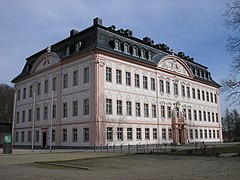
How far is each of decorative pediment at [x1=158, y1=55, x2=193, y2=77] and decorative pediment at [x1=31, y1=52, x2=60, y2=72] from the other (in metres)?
14.7

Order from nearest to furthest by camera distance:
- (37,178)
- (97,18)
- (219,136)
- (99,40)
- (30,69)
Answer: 1. (37,178)
2. (99,40)
3. (97,18)
4. (30,69)
5. (219,136)

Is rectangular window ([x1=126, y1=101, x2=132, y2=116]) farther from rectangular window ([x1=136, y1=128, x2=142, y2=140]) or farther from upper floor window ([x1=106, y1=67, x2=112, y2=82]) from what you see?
upper floor window ([x1=106, y1=67, x2=112, y2=82])

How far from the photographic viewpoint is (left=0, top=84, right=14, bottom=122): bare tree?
222ft

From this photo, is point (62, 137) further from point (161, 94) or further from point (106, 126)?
point (161, 94)

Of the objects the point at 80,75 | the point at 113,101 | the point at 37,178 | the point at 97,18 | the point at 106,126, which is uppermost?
the point at 97,18

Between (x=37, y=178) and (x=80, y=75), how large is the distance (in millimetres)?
25387

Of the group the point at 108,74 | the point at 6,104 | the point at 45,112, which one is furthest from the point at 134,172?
the point at 6,104

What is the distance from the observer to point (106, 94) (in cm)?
3294

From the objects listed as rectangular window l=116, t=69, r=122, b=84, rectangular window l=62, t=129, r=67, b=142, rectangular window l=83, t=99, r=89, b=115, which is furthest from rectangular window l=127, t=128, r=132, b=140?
rectangular window l=62, t=129, r=67, b=142

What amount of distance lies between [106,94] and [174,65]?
15894 mm

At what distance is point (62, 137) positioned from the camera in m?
35.9

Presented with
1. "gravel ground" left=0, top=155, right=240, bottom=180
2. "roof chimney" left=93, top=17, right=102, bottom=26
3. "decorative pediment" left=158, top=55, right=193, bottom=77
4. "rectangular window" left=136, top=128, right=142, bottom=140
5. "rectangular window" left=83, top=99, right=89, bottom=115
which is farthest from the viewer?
"decorative pediment" left=158, top=55, right=193, bottom=77

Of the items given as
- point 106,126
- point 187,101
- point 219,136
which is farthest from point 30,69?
point 219,136

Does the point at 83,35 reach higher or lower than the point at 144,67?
higher
